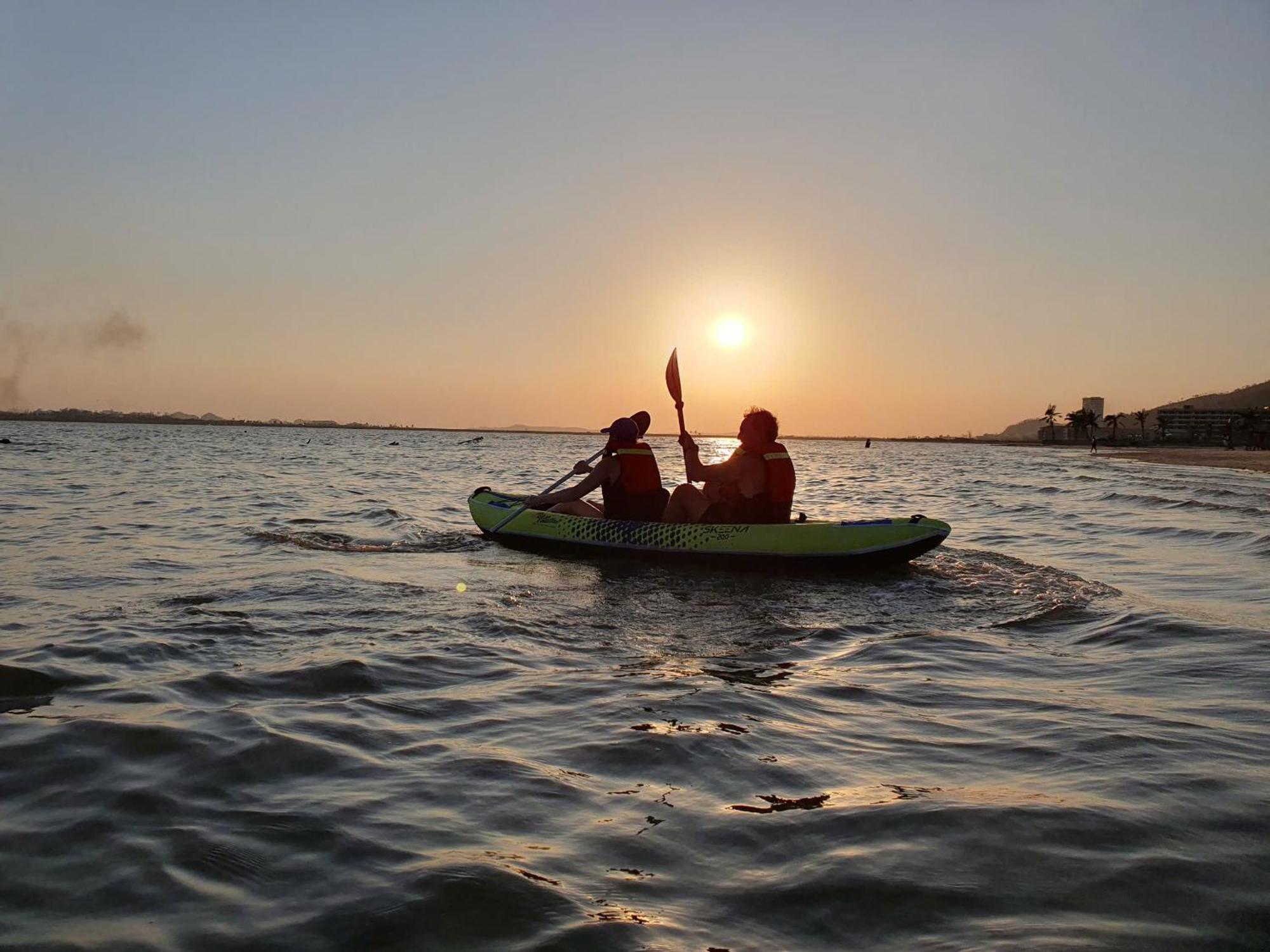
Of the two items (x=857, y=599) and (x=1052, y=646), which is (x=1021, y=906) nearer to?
(x=1052, y=646)

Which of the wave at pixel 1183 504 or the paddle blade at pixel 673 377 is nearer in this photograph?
the paddle blade at pixel 673 377

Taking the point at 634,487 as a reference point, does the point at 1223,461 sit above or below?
above

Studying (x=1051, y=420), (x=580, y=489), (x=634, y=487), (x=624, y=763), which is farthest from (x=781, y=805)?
(x=1051, y=420)

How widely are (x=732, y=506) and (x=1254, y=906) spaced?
28.4 ft

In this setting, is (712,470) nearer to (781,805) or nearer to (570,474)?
(570,474)

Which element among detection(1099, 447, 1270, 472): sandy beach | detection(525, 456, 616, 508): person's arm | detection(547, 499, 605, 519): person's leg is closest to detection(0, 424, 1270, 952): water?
detection(525, 456, 616, 508): person's arm

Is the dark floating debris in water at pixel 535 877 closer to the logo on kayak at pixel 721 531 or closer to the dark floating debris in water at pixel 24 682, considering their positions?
the dark floating debris in water at pixel 24 682

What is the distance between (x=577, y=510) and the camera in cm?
1275

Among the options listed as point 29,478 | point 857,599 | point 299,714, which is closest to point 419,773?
point 299,714

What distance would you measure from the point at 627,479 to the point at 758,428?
6.77 feet

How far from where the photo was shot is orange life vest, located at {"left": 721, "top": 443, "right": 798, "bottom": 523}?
10.9m

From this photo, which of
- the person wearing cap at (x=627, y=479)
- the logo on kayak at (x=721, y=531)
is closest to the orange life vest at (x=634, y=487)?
the person wearing cap at (x=627, y=479)

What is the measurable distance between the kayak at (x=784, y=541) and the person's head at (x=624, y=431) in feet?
3.62

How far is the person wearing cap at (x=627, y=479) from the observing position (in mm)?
11578
